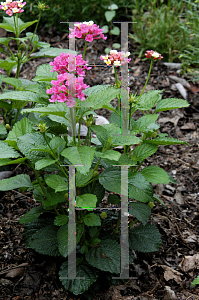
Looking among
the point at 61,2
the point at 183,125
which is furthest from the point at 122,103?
the point at 61,2

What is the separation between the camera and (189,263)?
1587 mm

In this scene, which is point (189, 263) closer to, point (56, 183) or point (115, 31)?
point (56, 183)

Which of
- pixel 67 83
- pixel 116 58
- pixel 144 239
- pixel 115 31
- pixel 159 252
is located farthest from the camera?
pixel 115 31

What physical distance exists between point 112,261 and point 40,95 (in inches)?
32.9

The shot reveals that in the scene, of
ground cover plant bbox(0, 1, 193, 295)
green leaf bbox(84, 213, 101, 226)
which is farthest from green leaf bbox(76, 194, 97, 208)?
green leaf bbox(84, 213, 101, 226)

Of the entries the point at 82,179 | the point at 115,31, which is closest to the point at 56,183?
the point at 82,179

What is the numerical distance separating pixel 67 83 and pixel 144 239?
0.91 metres

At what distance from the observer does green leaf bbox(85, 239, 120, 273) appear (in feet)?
4.39

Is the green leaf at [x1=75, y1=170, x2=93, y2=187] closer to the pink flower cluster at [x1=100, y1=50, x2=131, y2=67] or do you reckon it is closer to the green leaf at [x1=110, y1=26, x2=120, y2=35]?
the pink flower cluster at [x1=100, y1=50, x2=131, y2=67]

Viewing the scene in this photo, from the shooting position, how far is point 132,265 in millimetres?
1577

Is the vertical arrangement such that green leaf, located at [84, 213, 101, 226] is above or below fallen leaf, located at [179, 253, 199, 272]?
above

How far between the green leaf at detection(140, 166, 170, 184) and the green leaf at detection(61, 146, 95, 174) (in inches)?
13.3

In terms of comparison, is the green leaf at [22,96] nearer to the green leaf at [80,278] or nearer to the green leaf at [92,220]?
the green leaf at [92,220]

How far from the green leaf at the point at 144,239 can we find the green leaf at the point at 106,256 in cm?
11
